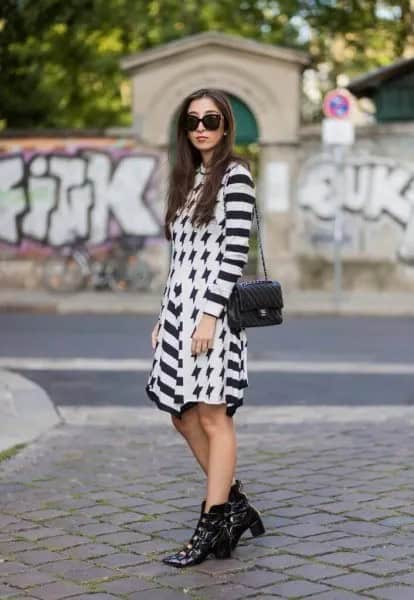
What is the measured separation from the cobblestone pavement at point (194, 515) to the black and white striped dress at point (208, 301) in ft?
2.10

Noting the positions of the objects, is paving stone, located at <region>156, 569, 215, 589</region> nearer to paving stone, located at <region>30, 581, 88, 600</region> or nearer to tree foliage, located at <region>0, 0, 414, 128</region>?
paving stone, located at <region>30, 581, 88, 600</region>

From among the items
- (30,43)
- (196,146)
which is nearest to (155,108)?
(30,43)

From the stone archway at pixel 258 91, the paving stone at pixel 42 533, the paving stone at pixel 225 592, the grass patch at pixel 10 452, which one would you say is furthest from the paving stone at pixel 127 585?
the stone archway at pixel 258 91

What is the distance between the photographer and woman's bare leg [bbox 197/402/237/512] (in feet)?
16.6

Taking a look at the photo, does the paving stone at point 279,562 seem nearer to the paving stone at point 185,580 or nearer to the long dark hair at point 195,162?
the paving stone at point 185,580

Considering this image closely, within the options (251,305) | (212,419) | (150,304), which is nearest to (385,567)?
(212,419)

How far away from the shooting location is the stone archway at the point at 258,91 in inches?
831

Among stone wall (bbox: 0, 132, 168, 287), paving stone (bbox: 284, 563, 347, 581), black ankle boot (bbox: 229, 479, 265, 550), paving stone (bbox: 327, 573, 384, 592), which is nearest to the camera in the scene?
paving stone (bbox: 327, 573, 384, 592)

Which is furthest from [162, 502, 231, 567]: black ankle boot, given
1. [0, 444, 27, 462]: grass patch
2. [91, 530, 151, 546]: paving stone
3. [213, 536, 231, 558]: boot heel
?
[0, 444, 27, 462]: grass patch

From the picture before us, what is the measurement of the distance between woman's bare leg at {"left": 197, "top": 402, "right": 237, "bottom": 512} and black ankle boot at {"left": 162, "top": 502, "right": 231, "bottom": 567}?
1.6 inches

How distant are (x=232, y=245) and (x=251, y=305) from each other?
235mm

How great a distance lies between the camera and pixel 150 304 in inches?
760

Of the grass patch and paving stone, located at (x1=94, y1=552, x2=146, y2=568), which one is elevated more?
paving stone, located at (x1=94, y1=552, x2=146, y2=568)

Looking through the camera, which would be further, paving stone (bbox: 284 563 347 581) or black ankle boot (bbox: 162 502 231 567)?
black ankle boot (bbox: 162 502 231 567)
